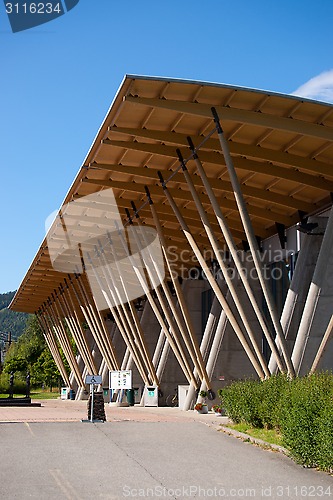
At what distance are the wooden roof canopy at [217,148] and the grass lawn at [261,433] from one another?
26.6ft

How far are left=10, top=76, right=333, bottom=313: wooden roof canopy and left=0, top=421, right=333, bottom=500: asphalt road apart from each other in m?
8.69

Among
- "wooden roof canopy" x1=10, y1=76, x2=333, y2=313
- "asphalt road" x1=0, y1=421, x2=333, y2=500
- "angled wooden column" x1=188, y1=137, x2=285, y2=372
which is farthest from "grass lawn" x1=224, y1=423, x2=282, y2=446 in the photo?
"wooden roof canopy" x1=10, y1=76, x2=333, y2=313

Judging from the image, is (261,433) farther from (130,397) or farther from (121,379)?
(130,397)

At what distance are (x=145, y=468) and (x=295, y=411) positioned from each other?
9.48 feet

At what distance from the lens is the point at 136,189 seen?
85.3ft

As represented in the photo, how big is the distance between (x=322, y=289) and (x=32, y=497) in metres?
15.6

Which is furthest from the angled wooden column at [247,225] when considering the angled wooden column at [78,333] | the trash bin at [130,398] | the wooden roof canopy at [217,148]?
the angled wooden column at [78,333]

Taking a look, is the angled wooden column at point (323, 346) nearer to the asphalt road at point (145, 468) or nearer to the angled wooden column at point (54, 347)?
the asphalt road at point (145, 468)

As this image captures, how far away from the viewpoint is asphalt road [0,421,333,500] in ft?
31.2

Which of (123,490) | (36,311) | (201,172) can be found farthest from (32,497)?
(36,311)

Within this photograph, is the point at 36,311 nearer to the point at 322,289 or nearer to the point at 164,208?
the point at 164,208

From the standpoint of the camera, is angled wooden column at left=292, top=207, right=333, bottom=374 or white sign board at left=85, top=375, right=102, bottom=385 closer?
white sign board at left=85, top=375, right=102, bottom=385

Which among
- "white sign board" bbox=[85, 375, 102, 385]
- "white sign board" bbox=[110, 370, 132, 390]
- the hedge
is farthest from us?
"white sign board" bbox=[110, 370, 132, 390]

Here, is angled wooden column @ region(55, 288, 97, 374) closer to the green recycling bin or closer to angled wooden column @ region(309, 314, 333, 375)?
the green recycling bin
